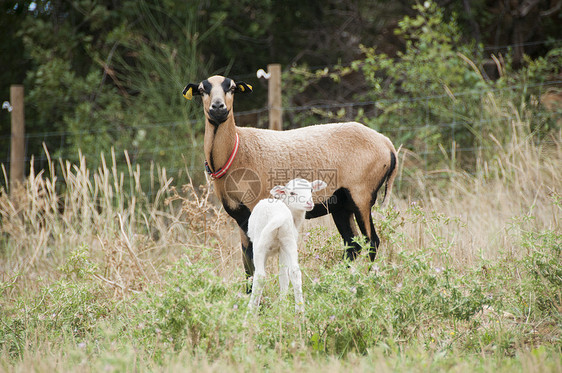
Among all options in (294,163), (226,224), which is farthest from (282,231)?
(226,224)

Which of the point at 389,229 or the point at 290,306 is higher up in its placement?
the point at 389,229

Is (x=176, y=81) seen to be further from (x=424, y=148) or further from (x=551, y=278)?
(x=551, y=278)

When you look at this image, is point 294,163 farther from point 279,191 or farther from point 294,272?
point 294,272

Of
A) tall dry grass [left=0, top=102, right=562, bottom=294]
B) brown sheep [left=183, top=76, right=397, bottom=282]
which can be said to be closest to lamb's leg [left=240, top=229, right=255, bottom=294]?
brown sheep [left=183, top=76, right=397, bottom=282]

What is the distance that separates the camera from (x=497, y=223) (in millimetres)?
5535

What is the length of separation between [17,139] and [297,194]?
219 inches

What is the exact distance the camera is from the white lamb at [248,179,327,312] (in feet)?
11.5

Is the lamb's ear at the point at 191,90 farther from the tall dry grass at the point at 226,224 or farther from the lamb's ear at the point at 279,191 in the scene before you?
the lamb's ear at the point at 279,191

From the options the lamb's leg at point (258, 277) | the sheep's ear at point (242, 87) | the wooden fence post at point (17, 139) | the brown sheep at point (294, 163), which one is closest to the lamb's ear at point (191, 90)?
the brown sheep at point (294, 163)

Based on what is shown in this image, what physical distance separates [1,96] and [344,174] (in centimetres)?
831

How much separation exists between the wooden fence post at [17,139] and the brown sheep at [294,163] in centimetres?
438

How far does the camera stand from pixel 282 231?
11.6 ft

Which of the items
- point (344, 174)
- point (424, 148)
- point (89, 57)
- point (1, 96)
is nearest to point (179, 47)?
point (89, 57)

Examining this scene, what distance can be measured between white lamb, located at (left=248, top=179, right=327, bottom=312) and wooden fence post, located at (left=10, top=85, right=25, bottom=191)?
516cm
